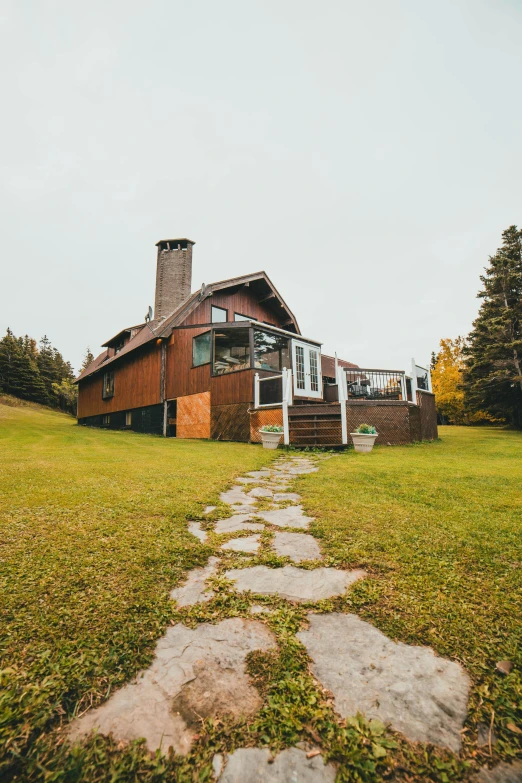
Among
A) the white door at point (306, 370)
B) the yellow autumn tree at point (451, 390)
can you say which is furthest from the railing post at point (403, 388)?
the yellow autumn tree at point (451, 390)

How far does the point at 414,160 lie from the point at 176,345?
25267 millimetres

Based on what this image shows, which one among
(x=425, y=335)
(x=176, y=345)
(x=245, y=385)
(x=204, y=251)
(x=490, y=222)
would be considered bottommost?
(x=245, y=385)

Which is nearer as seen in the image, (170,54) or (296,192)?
(170,54)

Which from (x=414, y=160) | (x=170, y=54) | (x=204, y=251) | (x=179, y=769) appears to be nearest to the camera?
(x=179, y=769)

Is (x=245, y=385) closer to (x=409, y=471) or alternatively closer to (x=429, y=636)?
(x=409, y=471)

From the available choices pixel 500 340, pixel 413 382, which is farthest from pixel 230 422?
pixel 500 340

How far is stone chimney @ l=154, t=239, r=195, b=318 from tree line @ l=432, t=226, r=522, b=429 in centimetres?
1755

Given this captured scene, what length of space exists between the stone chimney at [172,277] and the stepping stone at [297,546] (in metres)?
16.6

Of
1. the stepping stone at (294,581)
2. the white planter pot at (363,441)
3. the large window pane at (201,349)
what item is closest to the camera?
the stepping stone at (294,581)

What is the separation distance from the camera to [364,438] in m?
8.58

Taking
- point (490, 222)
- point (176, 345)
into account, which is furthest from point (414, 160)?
point (176, 345)

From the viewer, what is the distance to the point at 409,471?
5246 millimetres

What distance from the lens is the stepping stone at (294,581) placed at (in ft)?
5.71

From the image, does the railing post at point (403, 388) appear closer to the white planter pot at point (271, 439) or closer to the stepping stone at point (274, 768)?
the white planter pot at point (271, 439)
